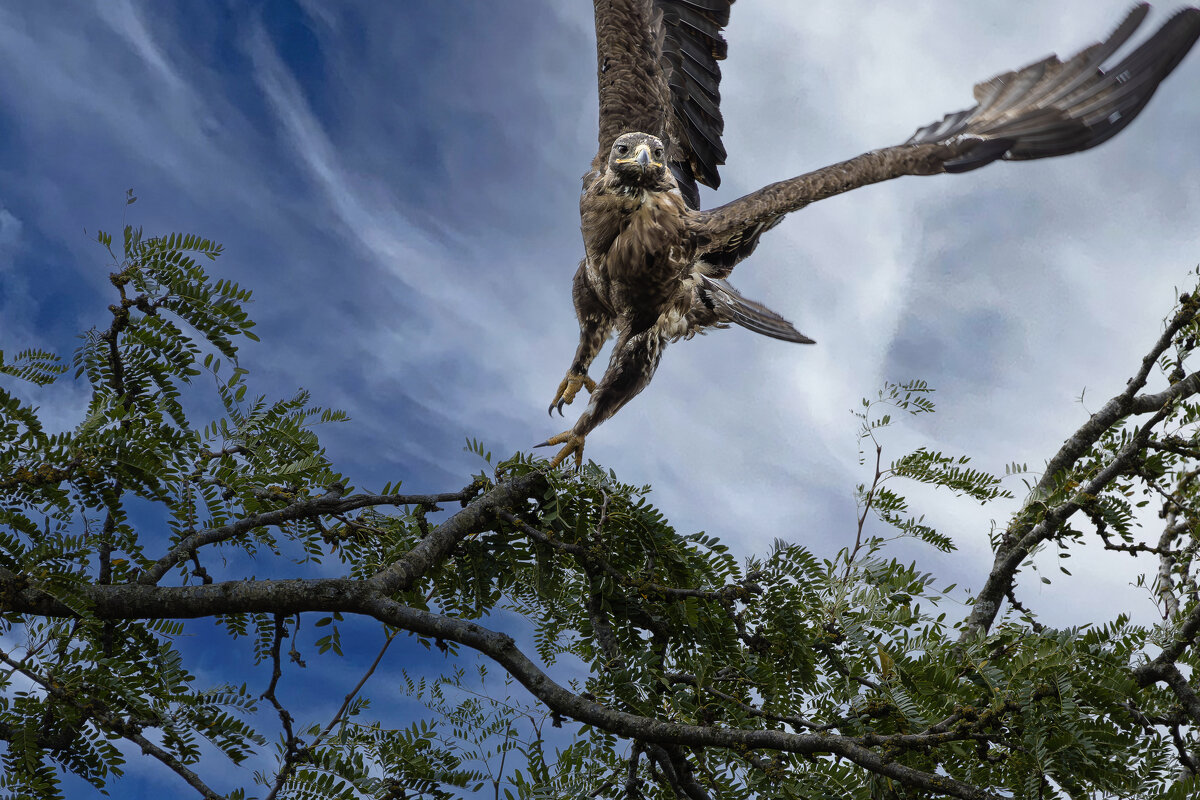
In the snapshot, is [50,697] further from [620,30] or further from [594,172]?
[620,30]

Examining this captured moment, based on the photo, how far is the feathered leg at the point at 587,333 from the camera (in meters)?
4.89

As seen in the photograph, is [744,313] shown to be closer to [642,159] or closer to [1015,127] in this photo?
[642,159]

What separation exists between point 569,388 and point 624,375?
0.37 metres

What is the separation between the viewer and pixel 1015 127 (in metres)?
4.72

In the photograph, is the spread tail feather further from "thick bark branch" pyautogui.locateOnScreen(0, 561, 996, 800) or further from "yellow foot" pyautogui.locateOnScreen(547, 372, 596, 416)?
"thick bark branch" pyautogui.locateOnScreen(0, 561, 996, 800)

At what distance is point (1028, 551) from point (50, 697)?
2949mm

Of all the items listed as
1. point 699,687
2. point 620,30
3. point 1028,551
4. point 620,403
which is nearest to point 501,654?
point 699,687

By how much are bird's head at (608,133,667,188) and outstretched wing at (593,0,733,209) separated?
0.67m

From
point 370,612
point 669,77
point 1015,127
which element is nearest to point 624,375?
point 669,77

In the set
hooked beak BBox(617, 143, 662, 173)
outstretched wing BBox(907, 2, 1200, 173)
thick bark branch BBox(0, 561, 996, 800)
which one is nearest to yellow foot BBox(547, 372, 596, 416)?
hooked beak BBox(617, 143, 662, 173)

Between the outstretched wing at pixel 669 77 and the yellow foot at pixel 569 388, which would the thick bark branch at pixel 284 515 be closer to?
the yellow foot at pixel 569 388

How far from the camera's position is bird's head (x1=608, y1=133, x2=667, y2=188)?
4.62 meters

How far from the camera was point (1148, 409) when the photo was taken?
11.8 ft

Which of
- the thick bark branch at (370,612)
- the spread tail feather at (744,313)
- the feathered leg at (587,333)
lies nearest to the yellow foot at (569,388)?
the feathered leg at (587,333)
